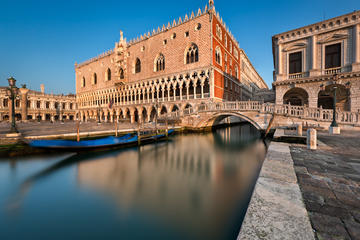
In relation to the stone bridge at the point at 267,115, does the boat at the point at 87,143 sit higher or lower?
lower

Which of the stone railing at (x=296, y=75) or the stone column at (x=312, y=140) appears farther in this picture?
the stone railing at (x=296, y=75)

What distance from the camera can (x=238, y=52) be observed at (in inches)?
1121

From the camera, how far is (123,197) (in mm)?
4109

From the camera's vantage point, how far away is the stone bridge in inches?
365

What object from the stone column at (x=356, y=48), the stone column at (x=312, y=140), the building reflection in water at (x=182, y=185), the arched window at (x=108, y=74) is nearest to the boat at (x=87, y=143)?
the building reflection in water at (x=182, y=185)

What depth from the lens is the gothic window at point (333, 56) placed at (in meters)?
12.5

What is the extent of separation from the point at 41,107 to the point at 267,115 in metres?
46.8

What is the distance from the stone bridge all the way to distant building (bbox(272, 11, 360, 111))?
174 centimetres

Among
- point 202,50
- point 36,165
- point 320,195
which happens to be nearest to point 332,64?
point 202,50

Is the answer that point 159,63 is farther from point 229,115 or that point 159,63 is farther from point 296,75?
point 296,75

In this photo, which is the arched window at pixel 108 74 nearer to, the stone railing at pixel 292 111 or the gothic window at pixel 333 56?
the stone railing at pixel 292 111

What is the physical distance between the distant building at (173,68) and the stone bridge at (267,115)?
3.62m

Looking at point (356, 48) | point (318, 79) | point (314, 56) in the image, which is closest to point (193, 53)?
point (314, 56)

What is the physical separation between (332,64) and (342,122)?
6770mm
